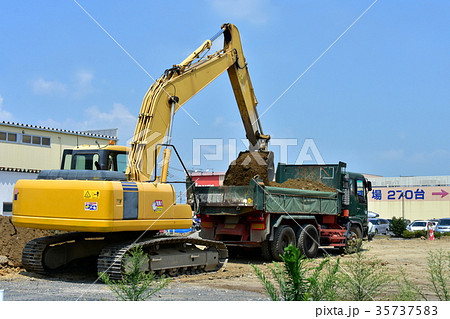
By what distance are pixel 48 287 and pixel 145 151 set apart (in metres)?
3.58

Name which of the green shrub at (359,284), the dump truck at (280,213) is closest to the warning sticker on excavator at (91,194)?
the dump truck at (280,213)

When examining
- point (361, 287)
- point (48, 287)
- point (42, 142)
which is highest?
point (42, 142)

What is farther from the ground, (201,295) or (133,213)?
(133,213)

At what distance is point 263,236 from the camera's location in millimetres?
14711

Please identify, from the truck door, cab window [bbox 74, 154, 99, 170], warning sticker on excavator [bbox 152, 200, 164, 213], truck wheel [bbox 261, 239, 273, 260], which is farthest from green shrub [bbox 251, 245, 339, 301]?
the truck door

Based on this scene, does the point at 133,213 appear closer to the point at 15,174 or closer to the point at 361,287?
the point at 361,287

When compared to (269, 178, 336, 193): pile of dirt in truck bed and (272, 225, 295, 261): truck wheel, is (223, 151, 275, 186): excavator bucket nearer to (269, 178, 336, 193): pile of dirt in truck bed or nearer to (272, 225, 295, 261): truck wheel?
(269, 178, 336, 193): pile of dirt in truck bed

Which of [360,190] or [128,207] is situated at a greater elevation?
[360,190]

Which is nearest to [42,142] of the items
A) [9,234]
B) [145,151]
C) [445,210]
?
[9,234]

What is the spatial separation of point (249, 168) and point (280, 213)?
6.69 ft

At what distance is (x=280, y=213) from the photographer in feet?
49.8

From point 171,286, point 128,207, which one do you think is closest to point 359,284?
point 171,286

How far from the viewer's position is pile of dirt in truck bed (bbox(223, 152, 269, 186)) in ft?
53.7

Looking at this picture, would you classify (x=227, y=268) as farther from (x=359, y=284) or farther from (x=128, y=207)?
(x=359, y=284)
